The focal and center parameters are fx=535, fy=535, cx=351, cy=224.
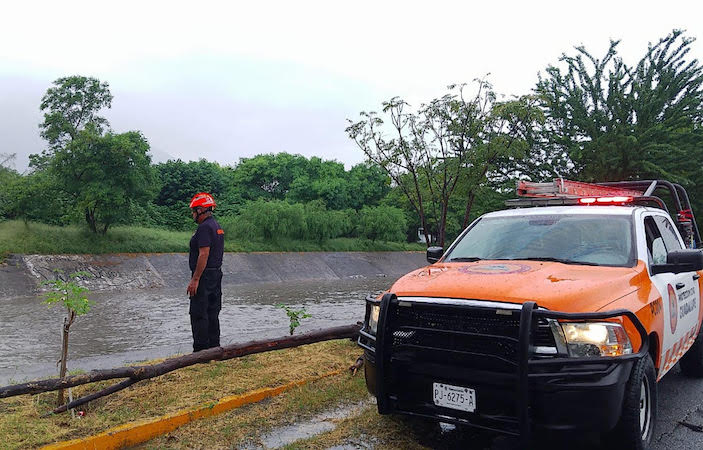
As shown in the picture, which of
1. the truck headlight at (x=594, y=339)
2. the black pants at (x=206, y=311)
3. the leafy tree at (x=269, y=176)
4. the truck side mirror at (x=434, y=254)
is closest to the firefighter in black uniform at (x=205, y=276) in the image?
the black pants at (x=206, y=311)

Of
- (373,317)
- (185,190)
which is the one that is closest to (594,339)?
(373,317)

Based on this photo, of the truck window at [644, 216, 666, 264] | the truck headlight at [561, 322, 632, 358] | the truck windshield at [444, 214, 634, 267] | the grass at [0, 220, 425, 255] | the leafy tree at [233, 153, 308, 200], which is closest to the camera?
the truck headlight at [561, 322, 632, 358]

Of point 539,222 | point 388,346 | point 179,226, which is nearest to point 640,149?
point 539,222

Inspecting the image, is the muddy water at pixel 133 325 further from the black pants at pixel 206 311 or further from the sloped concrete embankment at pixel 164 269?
the sloped concrete embankment at pixel 164 269

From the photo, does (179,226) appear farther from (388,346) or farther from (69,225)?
(388,346)

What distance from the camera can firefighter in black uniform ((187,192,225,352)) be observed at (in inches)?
259

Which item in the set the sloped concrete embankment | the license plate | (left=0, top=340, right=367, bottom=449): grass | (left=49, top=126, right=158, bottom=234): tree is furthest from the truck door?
(left=49, top=126, right=158, bottom=234): tree

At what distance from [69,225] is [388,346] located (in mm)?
27580

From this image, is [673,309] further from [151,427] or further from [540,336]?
[151,427]

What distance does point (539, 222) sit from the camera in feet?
16.8

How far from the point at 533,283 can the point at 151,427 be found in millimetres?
3240

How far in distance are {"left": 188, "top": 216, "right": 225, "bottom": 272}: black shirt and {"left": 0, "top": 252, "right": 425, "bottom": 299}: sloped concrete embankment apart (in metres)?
10.0

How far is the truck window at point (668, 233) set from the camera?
5535 millimetres

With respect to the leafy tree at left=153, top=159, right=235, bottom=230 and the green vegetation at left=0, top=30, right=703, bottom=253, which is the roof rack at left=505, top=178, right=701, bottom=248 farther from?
the leafy tree at left=153, top=159, right=235, bottom=230
